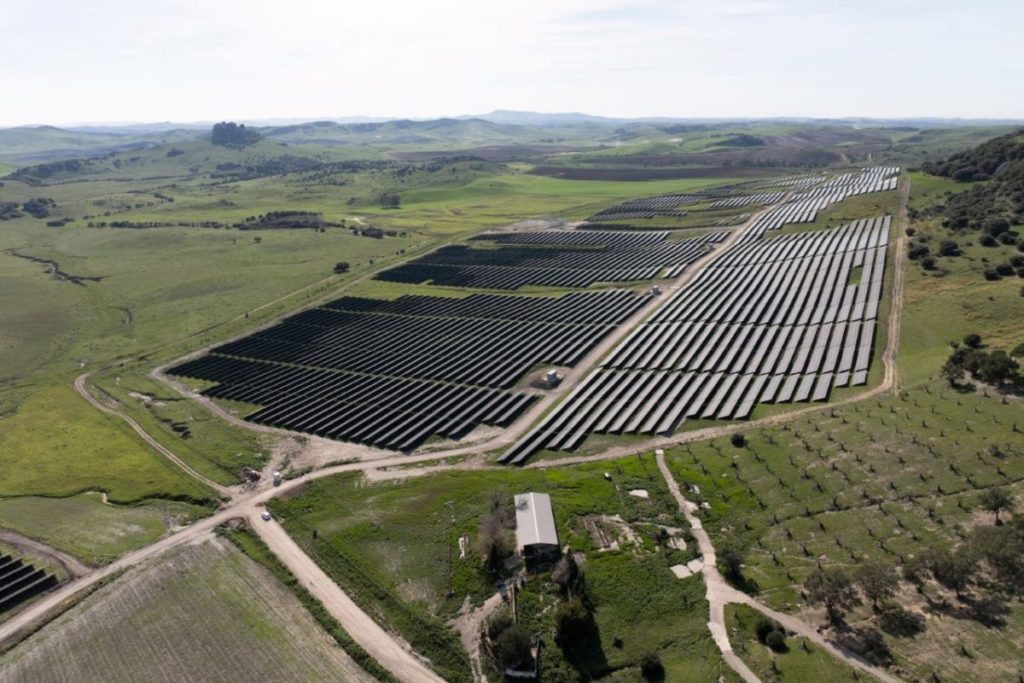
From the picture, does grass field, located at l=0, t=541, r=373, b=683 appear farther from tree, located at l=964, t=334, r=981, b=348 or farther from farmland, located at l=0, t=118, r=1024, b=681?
tree, located at l=964, t=334, r=981, b=348

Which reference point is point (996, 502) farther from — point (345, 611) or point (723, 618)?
point (345, 611)

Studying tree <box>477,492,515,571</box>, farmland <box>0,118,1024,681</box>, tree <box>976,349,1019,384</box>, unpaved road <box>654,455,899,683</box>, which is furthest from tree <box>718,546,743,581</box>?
tree <box>976,349,1019,384</box>

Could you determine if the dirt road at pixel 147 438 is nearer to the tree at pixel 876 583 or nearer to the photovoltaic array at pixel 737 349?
the photovoltaic array at pixel 737 349

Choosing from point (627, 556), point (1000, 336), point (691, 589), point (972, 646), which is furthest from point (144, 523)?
point (1000, 336)

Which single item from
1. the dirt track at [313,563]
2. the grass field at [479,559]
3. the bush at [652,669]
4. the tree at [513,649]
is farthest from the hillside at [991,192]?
the tree at [513,649]

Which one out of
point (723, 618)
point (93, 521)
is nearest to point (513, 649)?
point (723, 618)

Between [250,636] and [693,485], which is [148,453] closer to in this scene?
[250,636]
